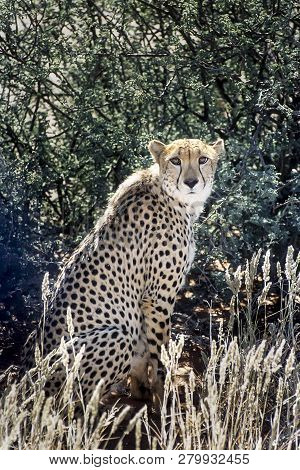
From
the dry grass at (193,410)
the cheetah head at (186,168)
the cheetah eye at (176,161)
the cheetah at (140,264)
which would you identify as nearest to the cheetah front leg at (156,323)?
the cheetah at (140,264)

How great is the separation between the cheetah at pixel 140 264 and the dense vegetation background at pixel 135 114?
580 mm

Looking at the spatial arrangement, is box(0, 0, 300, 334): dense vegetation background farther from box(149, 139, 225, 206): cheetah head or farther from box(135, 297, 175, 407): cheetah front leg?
box(135, 297, 175, 407): cheetah front leg

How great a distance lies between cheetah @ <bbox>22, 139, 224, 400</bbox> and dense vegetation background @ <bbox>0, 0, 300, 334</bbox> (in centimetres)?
58

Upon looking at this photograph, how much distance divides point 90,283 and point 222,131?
2.04 metres

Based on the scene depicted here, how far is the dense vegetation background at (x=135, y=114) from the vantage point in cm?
571

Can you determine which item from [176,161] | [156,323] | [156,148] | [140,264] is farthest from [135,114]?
[156,323]

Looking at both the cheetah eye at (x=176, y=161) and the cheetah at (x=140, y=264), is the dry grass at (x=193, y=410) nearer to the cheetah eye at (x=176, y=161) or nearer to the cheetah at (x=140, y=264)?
the cheetah at (x=140, y=264)

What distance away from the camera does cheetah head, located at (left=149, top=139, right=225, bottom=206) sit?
16.0ft

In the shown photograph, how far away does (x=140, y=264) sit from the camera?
4965mm

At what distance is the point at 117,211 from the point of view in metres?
4.97

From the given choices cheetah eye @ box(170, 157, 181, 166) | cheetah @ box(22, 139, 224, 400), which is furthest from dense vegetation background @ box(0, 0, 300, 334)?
cheetah eye @ box(170, 157, 181, 166)

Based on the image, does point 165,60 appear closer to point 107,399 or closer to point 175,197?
point 175,197
